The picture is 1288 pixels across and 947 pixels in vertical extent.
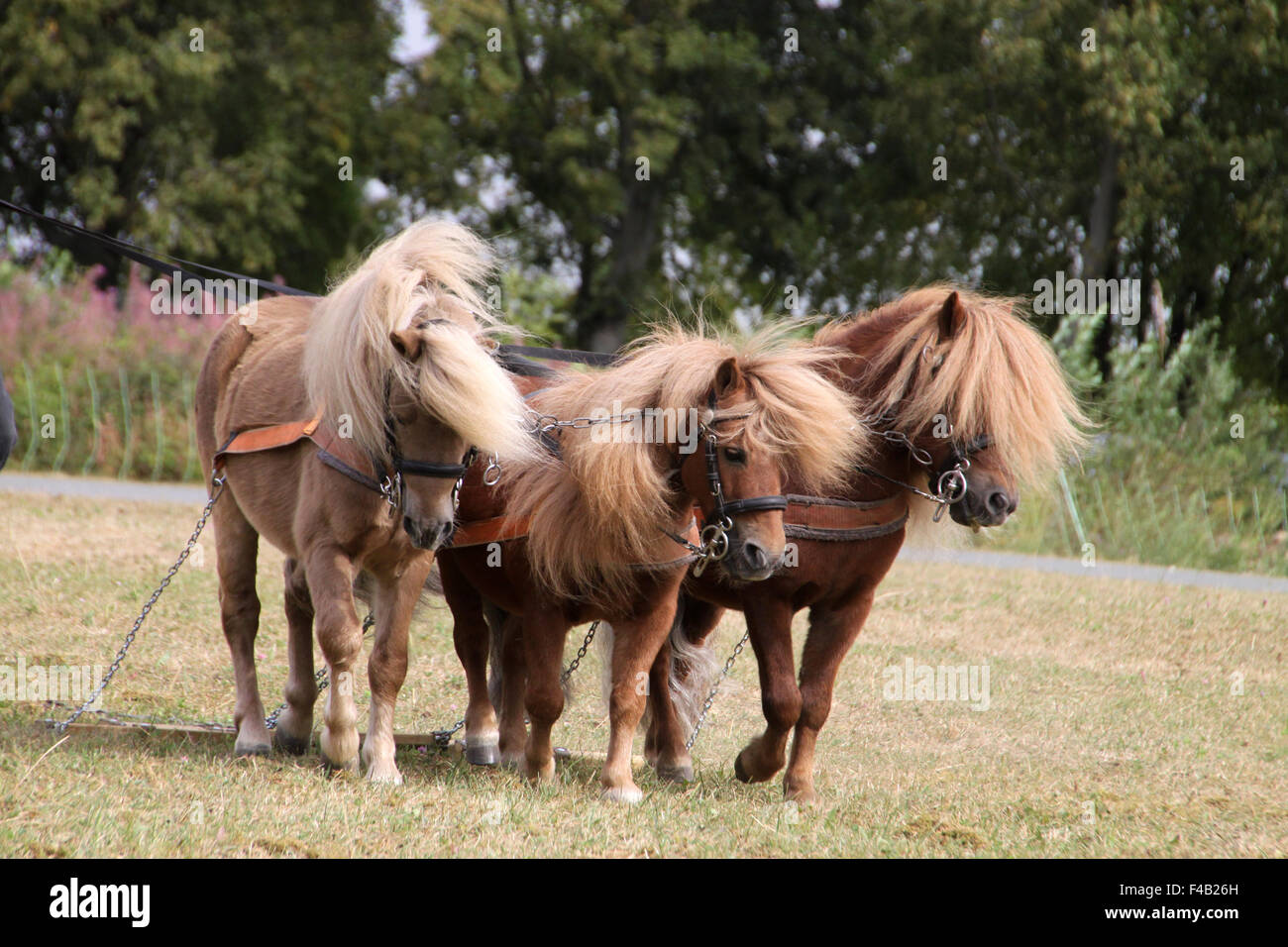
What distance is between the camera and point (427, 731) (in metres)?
6.43

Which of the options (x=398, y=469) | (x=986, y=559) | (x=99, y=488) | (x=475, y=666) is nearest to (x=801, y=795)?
(x=475, y=666)

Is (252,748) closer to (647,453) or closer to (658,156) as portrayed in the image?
(647,453)

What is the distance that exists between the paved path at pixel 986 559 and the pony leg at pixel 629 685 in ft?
20.4

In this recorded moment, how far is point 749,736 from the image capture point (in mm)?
6758

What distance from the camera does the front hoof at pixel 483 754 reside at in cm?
559

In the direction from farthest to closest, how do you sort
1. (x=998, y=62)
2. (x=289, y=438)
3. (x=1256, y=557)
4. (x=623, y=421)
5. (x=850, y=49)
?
(x=850, y=49) → (x=998, y=62) → (x=1256, y=557) → (x=289, y=438) → (x=623, y=421)

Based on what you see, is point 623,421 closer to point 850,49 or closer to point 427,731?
point 427,731

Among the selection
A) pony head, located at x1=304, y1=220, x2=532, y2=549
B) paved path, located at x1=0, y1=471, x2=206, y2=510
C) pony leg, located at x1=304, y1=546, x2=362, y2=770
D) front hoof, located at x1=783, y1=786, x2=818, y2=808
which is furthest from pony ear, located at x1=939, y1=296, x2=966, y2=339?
paved path, located at x1=0, y1=471, x2=206, y2=510

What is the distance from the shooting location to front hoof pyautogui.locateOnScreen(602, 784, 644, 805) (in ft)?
15.6

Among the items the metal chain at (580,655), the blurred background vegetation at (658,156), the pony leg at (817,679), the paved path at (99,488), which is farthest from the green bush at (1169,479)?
the paved path at (99,488)

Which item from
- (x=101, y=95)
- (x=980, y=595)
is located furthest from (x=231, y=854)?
(x=101, y=95)

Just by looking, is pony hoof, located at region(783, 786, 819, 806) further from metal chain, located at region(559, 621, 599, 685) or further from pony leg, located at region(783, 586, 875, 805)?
metal chain, located at region(559, 621, 599, 685)

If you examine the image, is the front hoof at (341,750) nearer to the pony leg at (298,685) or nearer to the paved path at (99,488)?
the pony leg at (298,685)

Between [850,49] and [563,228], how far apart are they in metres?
6.48
